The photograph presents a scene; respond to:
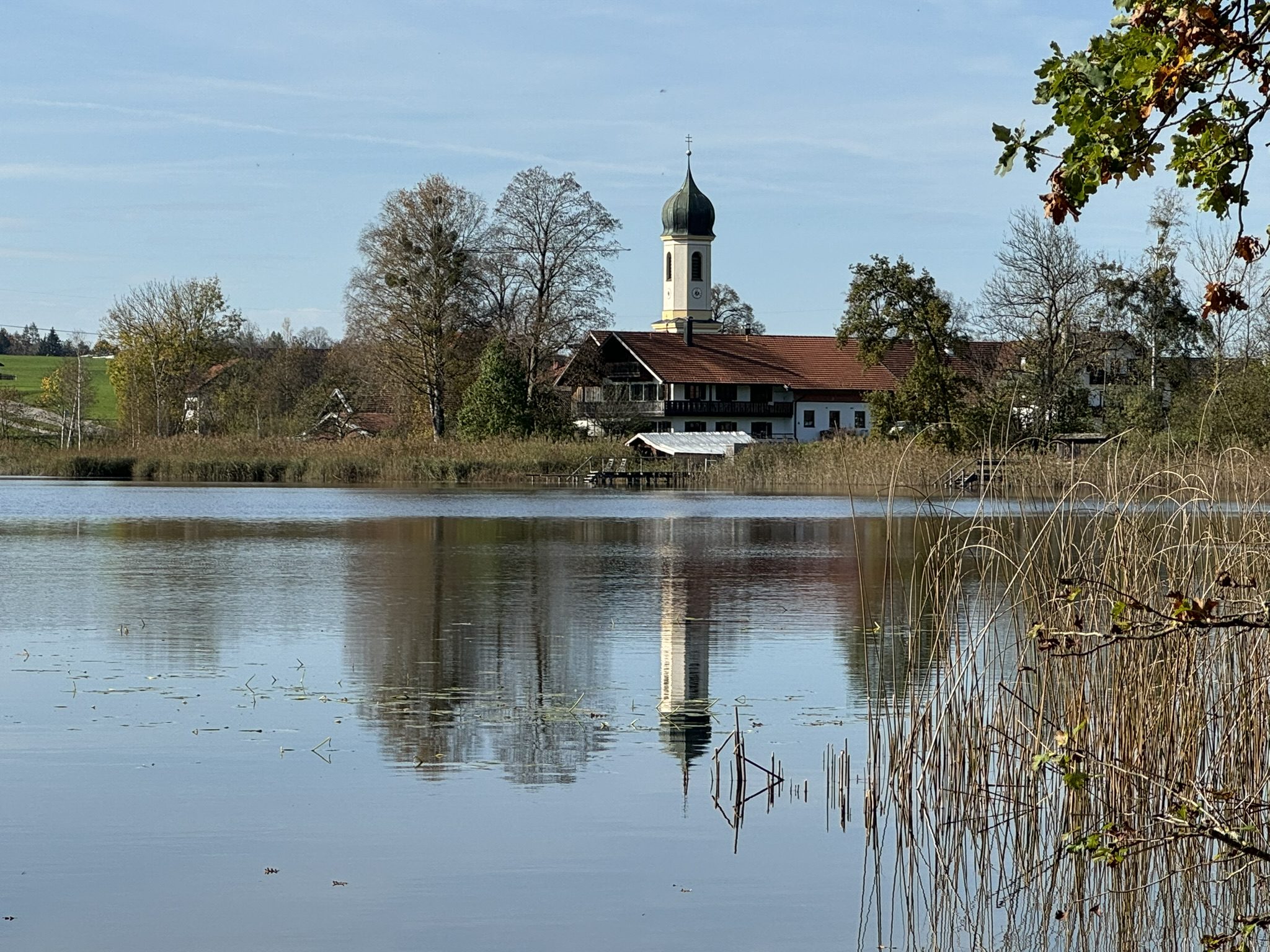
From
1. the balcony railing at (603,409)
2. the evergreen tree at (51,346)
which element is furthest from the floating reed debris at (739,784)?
the evergreen tree at (51,346)

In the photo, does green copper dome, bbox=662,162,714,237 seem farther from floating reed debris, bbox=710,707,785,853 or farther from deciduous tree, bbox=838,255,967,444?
floating reed debris, bbox=710,707,785,853

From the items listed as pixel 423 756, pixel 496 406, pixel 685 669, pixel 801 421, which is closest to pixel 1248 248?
pixel 423 756

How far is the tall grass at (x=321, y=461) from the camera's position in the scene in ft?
180

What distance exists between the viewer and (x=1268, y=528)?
29.0 ft

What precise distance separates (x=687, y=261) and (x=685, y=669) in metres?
89.5

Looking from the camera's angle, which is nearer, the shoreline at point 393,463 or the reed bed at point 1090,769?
the reed bed at point 1090,769

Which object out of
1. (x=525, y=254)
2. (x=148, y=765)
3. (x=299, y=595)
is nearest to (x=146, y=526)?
(x=299, y=595)

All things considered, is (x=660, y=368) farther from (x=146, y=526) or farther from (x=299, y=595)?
(x=299, y=595)

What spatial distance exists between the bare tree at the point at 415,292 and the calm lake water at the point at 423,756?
4541cm

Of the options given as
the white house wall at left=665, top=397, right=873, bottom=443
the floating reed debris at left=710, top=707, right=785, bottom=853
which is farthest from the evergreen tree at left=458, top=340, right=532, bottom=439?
the floating reed debris at left=710, top=707, right=785, bottom=853

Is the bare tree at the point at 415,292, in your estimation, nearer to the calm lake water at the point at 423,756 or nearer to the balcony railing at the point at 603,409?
the balcony railing at the point at 603,409

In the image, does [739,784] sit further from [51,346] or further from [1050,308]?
[51,346]

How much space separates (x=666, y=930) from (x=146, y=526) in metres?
25.4

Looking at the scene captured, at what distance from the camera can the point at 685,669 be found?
13.1m
